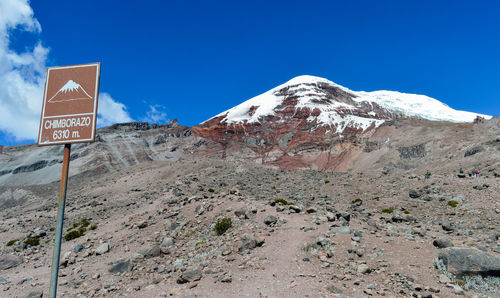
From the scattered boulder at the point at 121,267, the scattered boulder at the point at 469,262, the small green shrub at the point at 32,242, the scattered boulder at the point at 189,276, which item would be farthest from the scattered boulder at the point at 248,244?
the small green shrub at the point at 32,242

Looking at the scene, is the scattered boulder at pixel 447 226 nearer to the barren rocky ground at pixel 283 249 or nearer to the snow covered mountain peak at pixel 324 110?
the barren rocky ground at pixel 283 249

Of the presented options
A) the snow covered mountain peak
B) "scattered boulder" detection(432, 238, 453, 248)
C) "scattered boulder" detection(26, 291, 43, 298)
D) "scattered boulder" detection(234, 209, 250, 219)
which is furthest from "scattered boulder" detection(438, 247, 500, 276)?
the snow covered mountain peak

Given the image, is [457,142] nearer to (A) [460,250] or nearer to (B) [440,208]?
(B) [440,208]

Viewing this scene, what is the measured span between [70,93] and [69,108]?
392 mm

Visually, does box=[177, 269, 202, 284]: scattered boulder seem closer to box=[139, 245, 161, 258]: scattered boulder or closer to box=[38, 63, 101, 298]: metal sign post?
box=[139, 245, 161, 258]: scattered boulder

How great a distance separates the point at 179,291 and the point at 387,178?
28056 mm

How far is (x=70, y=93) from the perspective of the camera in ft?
23.5

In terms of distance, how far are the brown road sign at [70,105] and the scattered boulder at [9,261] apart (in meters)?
18.1

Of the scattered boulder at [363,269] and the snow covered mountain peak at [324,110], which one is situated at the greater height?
the snow covered mountain peak at [324,110]

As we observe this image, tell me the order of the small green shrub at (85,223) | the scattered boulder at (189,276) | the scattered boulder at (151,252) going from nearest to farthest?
1. the scattered boulder at (189,276)
2. the scattered boulder at (151,252)
3. the small green shrub at (85,223)

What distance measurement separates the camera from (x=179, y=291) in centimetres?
1148

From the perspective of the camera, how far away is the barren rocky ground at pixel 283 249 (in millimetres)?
10898

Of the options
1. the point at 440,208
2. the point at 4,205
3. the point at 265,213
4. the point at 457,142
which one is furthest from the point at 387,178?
the point at 4,205

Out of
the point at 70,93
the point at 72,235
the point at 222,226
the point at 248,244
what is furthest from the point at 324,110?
the point at 70,93
